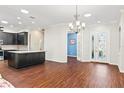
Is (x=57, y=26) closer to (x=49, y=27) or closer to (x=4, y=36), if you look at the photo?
(x=49, y=27)

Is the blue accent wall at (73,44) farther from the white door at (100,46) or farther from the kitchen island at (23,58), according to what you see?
the kitchen island at (23,58)

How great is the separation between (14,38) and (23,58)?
4.45m

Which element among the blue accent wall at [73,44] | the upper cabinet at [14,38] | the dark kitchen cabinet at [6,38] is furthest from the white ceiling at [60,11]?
the blue accent wall at [73,44]

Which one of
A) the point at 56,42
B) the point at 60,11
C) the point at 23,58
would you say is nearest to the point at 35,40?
the point at 56,42

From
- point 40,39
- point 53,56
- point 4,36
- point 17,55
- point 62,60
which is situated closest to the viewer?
point 17,55

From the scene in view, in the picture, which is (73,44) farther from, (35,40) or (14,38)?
(14,38)

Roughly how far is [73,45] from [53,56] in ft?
10.6

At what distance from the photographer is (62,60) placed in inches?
292

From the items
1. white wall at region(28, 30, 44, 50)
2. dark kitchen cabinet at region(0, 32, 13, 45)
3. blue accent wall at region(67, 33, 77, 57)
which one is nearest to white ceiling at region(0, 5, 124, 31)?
dark kitchen cabinet at region(0, 32, 13, 45)

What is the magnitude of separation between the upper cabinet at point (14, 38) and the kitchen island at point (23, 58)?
10.5 feet

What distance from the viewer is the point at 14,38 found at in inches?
364
